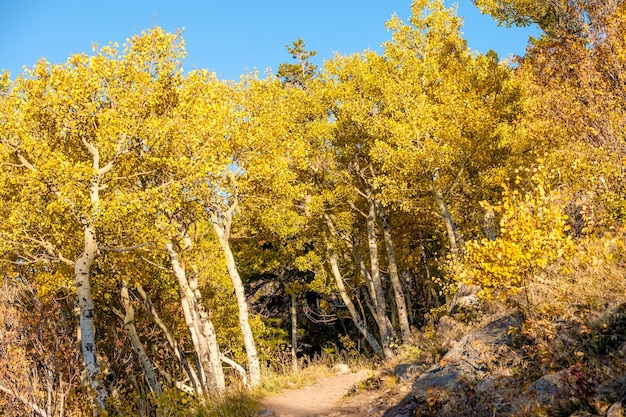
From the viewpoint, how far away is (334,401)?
1313 centimetres

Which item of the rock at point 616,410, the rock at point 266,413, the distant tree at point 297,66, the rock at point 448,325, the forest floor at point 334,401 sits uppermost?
the distant tree at point 297,66

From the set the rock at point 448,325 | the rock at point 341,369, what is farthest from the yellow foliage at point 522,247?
the rock at point 341,369

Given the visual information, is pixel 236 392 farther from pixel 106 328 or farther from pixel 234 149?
pixel 106 328

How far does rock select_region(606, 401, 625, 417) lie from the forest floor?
522 centimetres

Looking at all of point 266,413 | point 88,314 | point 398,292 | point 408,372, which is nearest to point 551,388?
point 408,372

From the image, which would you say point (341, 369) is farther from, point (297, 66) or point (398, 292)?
point (297, 66)

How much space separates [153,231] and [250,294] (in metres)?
20.4

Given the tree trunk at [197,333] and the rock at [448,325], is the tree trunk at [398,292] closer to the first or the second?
the rock at [448,325]

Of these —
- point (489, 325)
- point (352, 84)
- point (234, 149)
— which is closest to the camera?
point (489, 325)

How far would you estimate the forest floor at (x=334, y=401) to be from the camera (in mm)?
11102

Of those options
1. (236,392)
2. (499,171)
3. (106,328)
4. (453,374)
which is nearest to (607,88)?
(499,171)

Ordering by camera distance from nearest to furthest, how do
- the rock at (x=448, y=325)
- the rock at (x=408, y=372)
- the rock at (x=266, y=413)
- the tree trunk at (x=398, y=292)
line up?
the rock at (x=266, y=413), the rock at (x=408, y=372), the rock at (x=448, y=325), the tree trunk at (x=398, y=292)

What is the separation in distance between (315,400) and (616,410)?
31.0 feet

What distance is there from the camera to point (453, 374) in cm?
886
